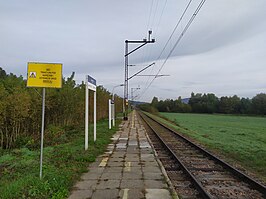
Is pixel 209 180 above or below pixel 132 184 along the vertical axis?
below

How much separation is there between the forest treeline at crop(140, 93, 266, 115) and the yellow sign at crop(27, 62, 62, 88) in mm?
87871

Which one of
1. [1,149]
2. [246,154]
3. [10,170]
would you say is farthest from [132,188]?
[1,149]

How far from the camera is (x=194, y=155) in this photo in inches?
432

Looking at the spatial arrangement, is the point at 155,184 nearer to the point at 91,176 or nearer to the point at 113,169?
the point at 91,176

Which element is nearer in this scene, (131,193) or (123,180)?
(131,193)

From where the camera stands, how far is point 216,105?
119812 mm

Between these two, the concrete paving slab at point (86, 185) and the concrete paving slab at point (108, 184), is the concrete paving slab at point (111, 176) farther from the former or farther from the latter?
the concrete paving slab at point (86, 185)

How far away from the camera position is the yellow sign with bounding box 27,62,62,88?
5.93 metres

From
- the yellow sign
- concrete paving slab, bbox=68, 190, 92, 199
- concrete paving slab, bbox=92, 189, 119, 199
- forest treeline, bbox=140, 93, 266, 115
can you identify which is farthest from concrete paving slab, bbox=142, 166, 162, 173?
forest treeline, bbox=140, 93, 266, 115

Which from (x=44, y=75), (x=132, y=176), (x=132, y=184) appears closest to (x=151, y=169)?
(x=132, y=176)

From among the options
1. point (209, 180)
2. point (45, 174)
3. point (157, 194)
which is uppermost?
point (45, 174)

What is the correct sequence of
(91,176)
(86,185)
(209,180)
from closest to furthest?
(86,185) < (91,176) < (209,180)

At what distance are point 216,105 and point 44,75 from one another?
120593 mm

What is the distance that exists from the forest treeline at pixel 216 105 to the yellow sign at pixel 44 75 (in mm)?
87871
